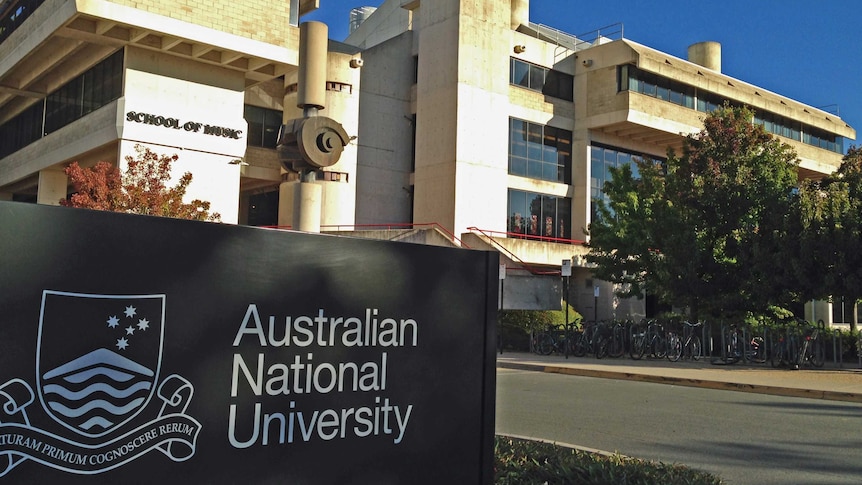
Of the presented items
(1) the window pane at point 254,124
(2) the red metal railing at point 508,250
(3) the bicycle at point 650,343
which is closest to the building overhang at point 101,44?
(1) the window pane at point 254,124

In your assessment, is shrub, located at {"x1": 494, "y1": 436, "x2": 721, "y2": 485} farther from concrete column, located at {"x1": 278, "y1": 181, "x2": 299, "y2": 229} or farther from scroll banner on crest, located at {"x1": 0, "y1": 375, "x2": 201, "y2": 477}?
concrete column, located at {"x1": 278, "y1": 181, "x2": 299, "y2": 229}

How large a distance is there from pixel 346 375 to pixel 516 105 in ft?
120

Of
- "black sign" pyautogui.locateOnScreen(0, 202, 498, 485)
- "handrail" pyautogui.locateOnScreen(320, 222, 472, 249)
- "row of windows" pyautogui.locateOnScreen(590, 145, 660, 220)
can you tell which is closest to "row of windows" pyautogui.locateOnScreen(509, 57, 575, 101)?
"row of windows" pyautogui.locateOnScreen(590, 145, 660, 220)

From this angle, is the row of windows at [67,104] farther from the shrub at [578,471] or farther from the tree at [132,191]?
the shrub at [578,471]

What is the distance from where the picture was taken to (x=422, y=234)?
31.4 meters

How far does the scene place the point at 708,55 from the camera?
50938mm

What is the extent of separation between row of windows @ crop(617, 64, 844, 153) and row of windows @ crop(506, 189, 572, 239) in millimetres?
6572

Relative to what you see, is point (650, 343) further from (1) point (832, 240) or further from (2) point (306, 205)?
(2) point (306, 205)

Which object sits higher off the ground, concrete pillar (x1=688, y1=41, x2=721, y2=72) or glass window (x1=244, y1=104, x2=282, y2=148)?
concrete pillar (x1=688, y1=41, x2=721, y2=72)

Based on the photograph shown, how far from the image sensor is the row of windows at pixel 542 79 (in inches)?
1552

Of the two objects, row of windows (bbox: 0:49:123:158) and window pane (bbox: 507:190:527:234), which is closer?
row of windows (bbox: 0:49:123:158)

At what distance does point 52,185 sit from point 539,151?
22929 mm

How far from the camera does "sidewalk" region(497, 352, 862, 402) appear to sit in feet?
45.9

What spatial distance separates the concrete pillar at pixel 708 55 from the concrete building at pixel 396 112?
6.14 metres
